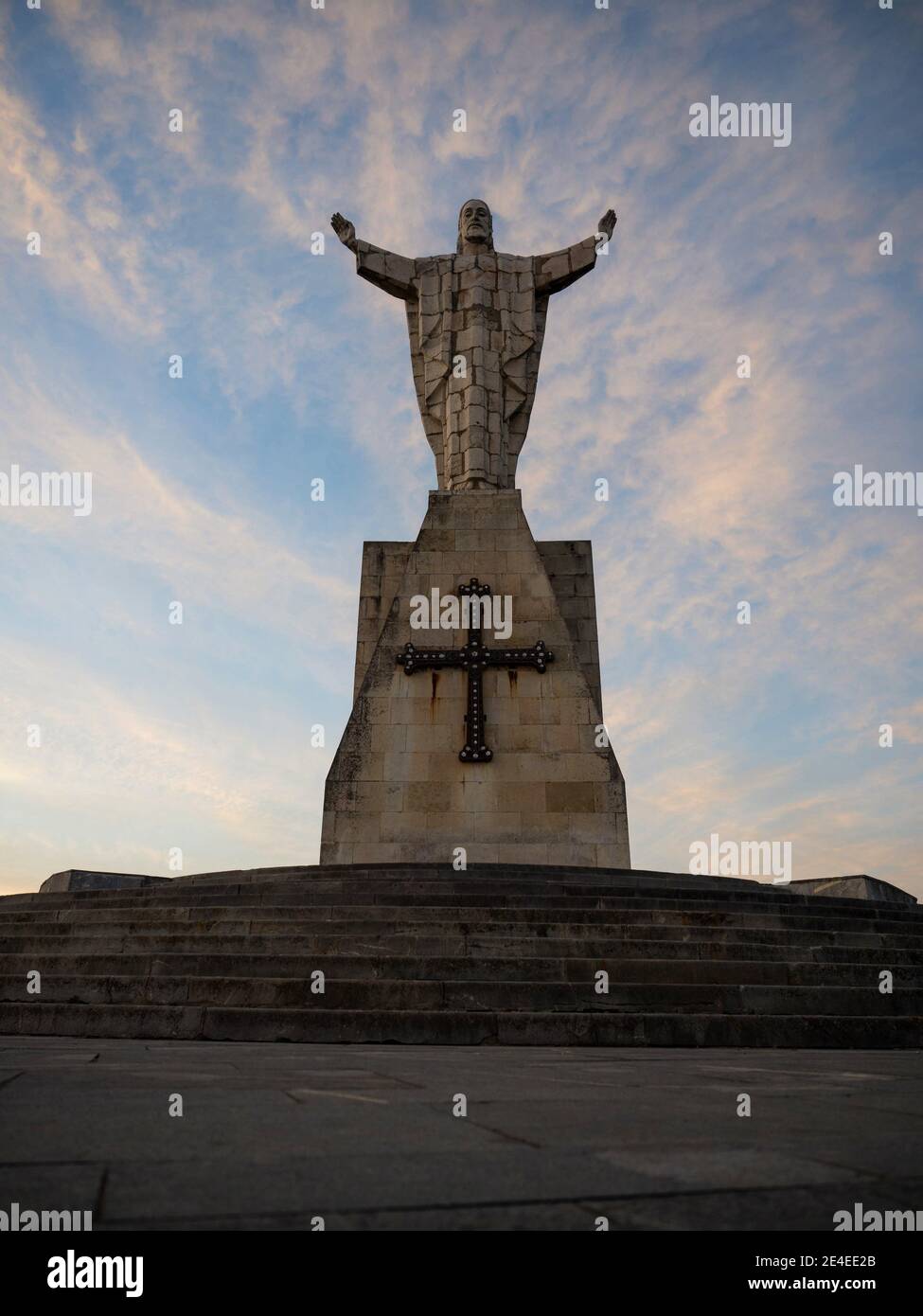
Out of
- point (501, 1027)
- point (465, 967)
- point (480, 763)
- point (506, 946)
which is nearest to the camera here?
point (501, 1027)

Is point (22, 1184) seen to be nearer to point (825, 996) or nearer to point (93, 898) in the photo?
point (825, 996)

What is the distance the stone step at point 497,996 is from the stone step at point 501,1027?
0.25 meters

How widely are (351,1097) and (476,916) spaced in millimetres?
5848

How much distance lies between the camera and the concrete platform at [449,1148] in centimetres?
149

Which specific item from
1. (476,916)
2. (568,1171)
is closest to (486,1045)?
(476,916)

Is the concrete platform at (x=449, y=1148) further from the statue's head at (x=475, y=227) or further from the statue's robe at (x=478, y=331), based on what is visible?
the statue's head at (x=475, y=227)

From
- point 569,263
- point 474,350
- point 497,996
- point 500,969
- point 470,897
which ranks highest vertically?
point 569,263

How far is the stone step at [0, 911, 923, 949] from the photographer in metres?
8.12

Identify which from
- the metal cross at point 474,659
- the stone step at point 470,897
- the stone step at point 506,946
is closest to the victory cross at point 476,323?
the metal cross at point 474,659

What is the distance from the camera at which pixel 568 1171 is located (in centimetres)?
178

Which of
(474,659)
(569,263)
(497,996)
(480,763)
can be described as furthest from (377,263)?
(497,996)

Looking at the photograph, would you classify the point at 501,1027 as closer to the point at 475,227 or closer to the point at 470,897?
the point at 470,897

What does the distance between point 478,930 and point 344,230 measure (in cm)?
1516

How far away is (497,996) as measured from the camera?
22.5 feet
